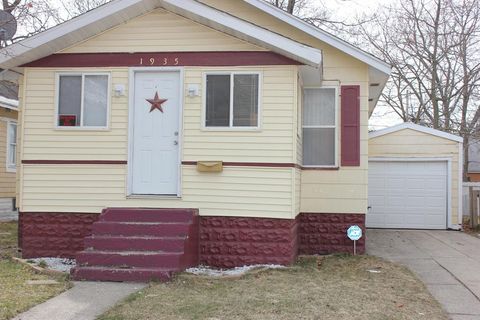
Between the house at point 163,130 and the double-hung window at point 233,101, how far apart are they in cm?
2

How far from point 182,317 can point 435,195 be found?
11.2m

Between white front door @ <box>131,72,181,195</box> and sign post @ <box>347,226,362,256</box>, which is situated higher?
white front door @ <box>131,72,181,195</box>

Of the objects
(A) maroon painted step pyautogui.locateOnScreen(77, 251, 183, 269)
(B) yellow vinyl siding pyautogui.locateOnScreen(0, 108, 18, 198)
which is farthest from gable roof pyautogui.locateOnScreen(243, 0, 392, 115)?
(B) yellow vinyl siding pyautogui.locateOnScreen(0, 108, 18, 198)

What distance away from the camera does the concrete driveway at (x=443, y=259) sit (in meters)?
6.78

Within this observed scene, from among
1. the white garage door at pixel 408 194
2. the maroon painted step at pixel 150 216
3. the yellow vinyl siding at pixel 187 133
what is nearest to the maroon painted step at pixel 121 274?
→ the maroon painted step at pixel 150 216

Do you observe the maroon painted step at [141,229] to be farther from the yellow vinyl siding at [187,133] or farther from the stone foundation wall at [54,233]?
the yellow vinyl siding at [187,133]

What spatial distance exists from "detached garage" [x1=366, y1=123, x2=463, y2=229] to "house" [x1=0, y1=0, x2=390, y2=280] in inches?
253

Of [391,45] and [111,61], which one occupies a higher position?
[391,45]

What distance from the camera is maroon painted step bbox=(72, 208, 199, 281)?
754 cm

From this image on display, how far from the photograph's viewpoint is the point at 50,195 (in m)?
9.03

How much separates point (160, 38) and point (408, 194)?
913 centimetres

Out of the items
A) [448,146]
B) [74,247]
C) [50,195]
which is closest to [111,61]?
[50,195]

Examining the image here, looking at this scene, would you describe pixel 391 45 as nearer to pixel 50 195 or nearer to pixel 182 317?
pixel 50 195

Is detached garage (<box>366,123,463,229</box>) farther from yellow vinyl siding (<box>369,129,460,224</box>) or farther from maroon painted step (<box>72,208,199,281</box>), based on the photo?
maroon painted step (<box>72,208,199,281</box>)
